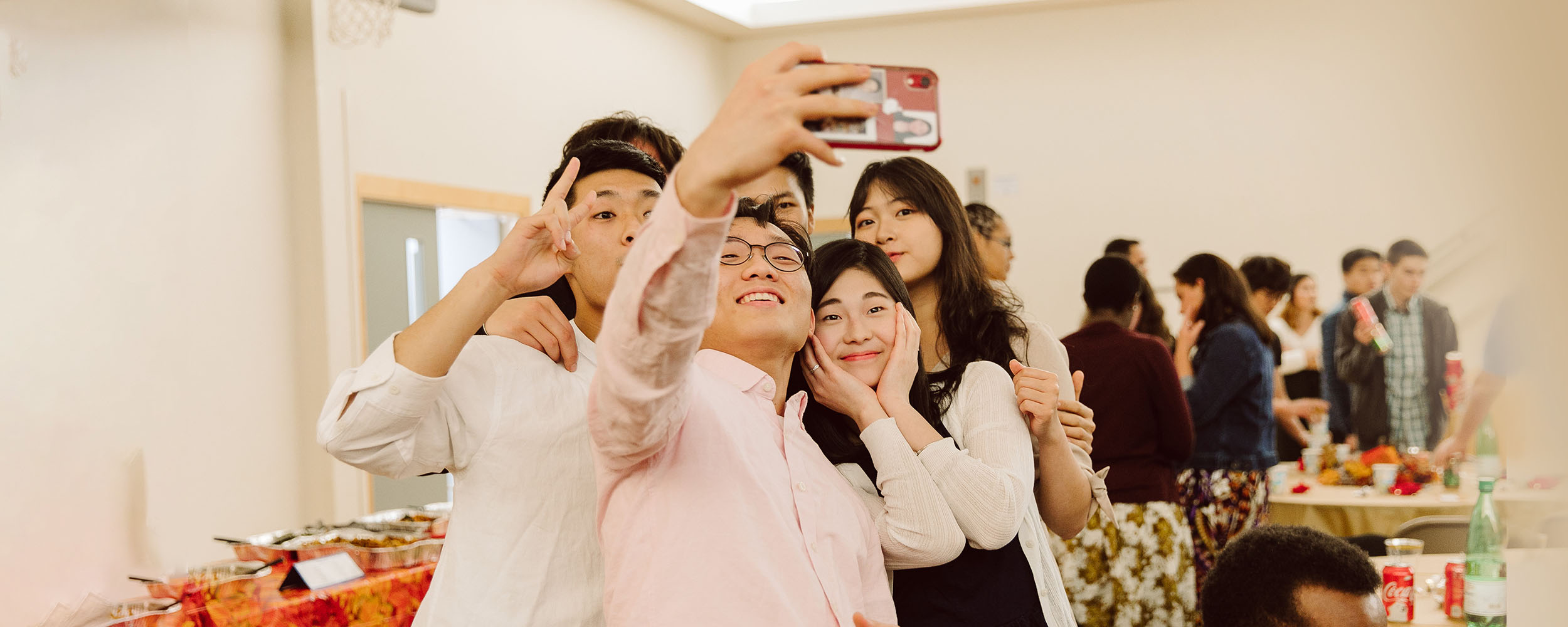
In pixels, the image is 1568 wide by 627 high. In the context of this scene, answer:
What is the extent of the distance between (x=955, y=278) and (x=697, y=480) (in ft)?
3.50

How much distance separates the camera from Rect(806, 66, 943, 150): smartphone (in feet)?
3.36

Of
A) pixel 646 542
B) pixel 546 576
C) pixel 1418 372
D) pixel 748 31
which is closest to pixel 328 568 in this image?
pixel 546 576

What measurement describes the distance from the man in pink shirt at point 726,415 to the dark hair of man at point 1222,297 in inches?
126

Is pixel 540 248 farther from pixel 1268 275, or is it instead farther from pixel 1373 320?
pixel 1268 275

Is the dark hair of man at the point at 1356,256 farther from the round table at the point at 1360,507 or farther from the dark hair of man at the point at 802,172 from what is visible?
the dark hair of man at the point at 802,172

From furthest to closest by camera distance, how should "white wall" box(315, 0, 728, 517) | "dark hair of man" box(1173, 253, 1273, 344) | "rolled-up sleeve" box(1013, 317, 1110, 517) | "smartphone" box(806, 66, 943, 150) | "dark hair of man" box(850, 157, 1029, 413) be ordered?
1. "white wall" box(315, 0, 728, 517)
2. "dark hair of man" box(1173, 253, 1273, 344)
3. "rolled-up sleeve" box(1013, 317, 1110, 517)
4. "dark hair of man" box(850, 157, 1029, 413)
5. "smartphone" box(806, 66, 943, 150)

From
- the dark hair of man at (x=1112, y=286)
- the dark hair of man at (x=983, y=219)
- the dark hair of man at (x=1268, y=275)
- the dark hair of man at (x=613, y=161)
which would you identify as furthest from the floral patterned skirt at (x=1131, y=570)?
the dark hair of man at (x=1268, y=275)

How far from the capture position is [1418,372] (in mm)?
4727

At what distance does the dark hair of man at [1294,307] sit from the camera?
648 centimetres

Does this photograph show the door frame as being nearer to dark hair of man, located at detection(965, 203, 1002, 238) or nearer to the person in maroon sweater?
dark hair of man, located at detection(965, 203, 1002, 238)

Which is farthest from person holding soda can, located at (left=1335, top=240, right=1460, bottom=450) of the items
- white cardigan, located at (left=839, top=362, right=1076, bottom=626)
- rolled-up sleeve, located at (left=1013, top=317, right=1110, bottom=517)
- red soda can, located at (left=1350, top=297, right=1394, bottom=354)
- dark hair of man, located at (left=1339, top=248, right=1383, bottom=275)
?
white cardigan, located at (left=839, top=362, right=1076, bottom=626)

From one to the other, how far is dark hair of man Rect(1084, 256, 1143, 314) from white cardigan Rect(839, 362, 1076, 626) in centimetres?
194

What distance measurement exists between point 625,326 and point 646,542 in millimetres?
302

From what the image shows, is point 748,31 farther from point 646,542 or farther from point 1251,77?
point 646,542
